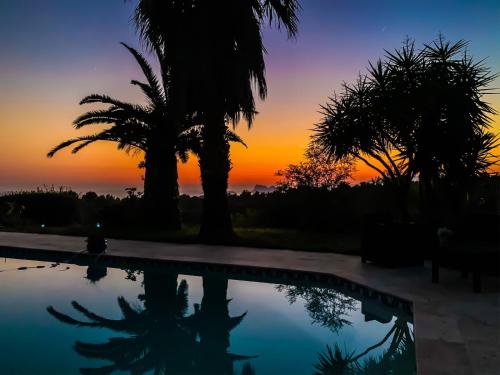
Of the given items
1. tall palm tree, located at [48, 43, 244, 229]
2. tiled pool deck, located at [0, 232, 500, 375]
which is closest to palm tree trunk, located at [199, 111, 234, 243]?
tiled pool deck, located at [0, 232, 500, 375]

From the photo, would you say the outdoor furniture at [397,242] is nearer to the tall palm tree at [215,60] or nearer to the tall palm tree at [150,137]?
the tall palm tree at [215,60]

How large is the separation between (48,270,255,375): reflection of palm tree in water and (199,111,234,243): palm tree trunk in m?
4.27

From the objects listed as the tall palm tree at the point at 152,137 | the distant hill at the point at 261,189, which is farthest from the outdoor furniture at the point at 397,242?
the distant hill at the point at 261,189

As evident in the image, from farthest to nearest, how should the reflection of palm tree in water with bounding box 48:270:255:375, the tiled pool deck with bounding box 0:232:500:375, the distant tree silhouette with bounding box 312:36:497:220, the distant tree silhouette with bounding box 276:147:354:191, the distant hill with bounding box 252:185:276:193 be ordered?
the distant hill with bounding box 252:185:276:193 → the distant tree silhouette with bounding box 276:147:354:191 → the distant tree silhouette with bounding box 312:36:497:220 → the reflection of palm tree in water with bounding box 48:270:255:375 → the tiled pool deck with bounding box 0:232:500:375

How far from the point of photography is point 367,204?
1494 centimetres

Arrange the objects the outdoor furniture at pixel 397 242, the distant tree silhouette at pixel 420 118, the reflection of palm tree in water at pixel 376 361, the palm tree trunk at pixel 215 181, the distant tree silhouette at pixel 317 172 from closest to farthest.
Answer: the reflection of palm tree in water at pixel 376 361 < the outdoor furniture at pixel 397 242 < the distant tree silhouette at pixel 420 118 < the palm tree trunk at pixel 215 181 < the distant tree silhouette at pixel 317 172

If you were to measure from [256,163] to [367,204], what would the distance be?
600cm

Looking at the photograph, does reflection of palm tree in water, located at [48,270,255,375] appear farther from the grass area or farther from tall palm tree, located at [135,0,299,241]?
tall palm tree, located at [135,0,299,241]

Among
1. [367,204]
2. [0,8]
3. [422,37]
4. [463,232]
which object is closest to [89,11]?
[0,8]

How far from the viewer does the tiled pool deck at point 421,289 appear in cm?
368

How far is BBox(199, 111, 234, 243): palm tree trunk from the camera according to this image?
11.8m

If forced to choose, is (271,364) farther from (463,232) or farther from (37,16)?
(37,16)

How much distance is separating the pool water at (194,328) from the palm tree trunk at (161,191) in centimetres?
696

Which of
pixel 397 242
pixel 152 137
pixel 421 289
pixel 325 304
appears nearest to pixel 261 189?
pixel 152 137
